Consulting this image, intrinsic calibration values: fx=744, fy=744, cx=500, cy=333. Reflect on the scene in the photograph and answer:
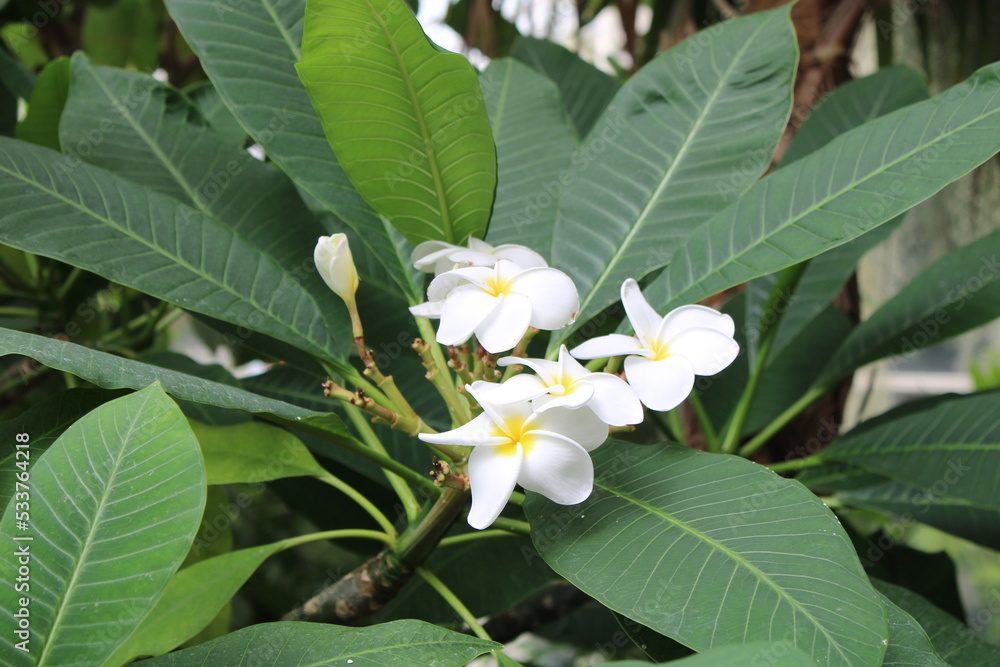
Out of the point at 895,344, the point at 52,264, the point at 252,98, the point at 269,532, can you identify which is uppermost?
the point at 252,98

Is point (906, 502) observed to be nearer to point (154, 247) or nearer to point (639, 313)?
point (639, 313)

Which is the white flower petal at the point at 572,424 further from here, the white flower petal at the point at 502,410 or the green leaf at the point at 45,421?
the green leaf at the point at 45,421

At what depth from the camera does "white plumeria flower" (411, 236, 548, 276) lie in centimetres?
53

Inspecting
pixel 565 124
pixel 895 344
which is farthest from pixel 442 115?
pixel 895 344

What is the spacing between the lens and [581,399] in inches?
15.8

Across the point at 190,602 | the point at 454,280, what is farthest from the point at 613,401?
the point at 190,602

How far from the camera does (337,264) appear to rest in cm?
53

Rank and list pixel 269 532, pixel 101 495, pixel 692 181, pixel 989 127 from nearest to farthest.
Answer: pixel 101 495 < pixel 989 127 < pixel 692 181 < pixel 269 532

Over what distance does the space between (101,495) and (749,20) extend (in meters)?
0.68

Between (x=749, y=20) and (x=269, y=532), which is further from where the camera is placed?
(x=269, y=532)

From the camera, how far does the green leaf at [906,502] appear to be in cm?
79

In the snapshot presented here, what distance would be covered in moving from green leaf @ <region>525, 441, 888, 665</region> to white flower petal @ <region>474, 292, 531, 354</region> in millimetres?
104

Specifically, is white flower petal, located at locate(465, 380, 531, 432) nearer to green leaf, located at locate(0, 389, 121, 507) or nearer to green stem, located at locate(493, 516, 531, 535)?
green stem, located at locate(493, 516, 531, 535)

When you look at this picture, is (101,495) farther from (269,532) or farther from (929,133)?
(269,532)
